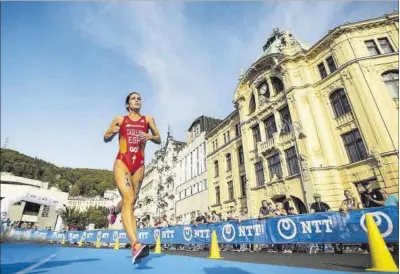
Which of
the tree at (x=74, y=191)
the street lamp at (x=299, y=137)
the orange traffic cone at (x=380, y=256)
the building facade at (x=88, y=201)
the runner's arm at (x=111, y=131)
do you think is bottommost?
the orange traffic cone at (x=380, y=256)

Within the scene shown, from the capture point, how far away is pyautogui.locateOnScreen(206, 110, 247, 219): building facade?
25.3 metres

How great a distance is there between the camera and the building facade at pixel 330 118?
15430mm

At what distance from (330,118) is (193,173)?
2059 cm

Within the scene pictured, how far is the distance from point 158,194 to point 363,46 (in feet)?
127

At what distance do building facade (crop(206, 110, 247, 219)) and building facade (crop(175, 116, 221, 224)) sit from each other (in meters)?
1.54

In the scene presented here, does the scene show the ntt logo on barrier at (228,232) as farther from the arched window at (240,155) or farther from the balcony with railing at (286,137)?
the arched window at (240,155)

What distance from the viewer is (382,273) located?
332 centimetres

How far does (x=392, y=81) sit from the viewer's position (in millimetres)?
16500

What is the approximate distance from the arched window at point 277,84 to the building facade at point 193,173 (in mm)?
12792

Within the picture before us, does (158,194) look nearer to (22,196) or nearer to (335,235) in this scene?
(22,196)

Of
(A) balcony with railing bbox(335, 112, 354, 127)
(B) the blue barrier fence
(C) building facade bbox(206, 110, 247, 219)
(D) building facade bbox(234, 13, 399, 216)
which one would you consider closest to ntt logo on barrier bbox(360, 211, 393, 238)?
(B) the blue barrier fence

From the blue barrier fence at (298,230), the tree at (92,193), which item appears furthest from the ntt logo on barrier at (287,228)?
the tree at (92,193)

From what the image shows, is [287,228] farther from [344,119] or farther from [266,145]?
[266,145]

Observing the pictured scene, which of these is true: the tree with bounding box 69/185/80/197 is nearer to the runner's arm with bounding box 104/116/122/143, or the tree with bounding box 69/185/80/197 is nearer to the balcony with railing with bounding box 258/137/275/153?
the balcony with railing with bounding box 258/137/275/153
